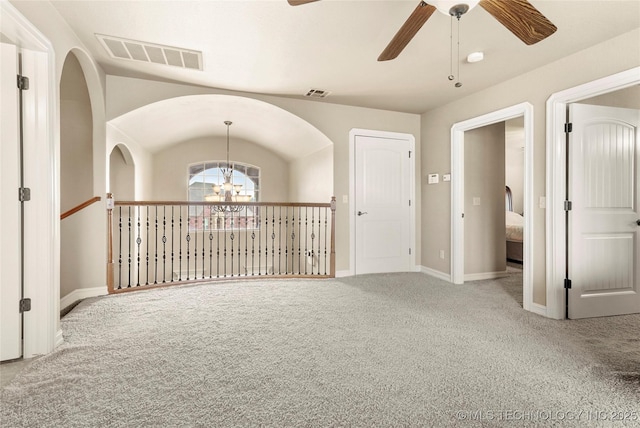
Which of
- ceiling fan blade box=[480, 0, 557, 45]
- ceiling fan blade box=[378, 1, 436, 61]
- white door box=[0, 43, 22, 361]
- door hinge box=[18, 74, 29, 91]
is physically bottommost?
white door box=[0, 43, 22, 361]

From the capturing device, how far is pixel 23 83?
6.77 feet

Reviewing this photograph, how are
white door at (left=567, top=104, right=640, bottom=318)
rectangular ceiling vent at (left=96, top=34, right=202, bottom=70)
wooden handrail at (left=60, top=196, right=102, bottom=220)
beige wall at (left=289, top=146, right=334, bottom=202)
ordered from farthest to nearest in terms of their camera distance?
beige wall at (left=289, top=146, right=334, bottom=202) → wooden handrail at (left=60, top=196, right=102, bottom=220) → white door at (left=567, top=104, right=640, bottom=318) → rectangular ceiling vent at (left=96, top=34, right=202, bottom=70)

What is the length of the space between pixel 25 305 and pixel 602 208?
470 centimetres

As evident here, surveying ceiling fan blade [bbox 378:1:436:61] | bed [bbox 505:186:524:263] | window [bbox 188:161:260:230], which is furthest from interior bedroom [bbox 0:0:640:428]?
window [bbox 188:161:260:230]

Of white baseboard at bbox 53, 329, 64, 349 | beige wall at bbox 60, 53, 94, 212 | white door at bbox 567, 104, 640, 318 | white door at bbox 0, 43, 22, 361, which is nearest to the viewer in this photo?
white door at bbox 0, 43, 22, 361

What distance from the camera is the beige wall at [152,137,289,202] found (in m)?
6.81

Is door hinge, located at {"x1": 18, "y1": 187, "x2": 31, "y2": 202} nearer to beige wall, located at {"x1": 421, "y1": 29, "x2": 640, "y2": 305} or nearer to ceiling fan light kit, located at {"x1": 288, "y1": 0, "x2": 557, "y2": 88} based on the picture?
ceiling fan light kit, located at {"x1": 288, "y1": 0, "x2": 557, "y2": 88}

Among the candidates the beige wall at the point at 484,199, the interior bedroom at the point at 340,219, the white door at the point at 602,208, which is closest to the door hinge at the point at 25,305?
the interior bedroom at the point at 340,219

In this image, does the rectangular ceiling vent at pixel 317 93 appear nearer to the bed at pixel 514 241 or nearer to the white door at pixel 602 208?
the white door at pixel 602 208

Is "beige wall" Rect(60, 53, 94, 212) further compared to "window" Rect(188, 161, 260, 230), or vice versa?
"window" Rect(188, 161, 260, 230)

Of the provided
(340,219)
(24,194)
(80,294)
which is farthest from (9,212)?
(340,219)

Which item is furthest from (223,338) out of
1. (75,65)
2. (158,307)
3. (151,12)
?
(75,65)

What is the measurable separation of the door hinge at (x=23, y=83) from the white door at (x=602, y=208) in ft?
14.1

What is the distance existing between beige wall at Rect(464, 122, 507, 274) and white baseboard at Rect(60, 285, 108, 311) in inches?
178
